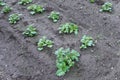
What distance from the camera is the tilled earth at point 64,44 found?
173 inches

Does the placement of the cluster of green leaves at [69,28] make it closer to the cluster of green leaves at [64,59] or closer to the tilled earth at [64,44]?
the tilled earth at [64,44]

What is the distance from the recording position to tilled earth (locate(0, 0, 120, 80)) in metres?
4.40

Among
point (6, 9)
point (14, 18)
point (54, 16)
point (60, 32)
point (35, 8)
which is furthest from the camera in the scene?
point (6, 9)

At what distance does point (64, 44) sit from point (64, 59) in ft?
1.82

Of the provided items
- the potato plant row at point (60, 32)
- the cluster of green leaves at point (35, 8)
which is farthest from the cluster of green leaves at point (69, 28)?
the cluster of green leaves at point (35, 8)

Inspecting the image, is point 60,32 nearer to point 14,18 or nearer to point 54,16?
point 54,16

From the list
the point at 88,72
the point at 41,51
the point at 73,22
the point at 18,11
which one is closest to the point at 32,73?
the point at 41,51

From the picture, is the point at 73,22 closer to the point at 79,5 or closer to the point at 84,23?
the point at 84,23

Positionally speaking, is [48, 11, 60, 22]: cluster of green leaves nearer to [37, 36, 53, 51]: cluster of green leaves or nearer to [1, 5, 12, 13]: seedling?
[37, 36, 53, 51]: cluster of green leaves

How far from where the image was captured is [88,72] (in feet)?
14.2

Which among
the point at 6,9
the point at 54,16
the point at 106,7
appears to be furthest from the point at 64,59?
the point at 6,9

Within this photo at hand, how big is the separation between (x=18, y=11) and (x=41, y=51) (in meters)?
1.76

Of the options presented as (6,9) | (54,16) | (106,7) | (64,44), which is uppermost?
(106,7)

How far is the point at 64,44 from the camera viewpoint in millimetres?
4898
